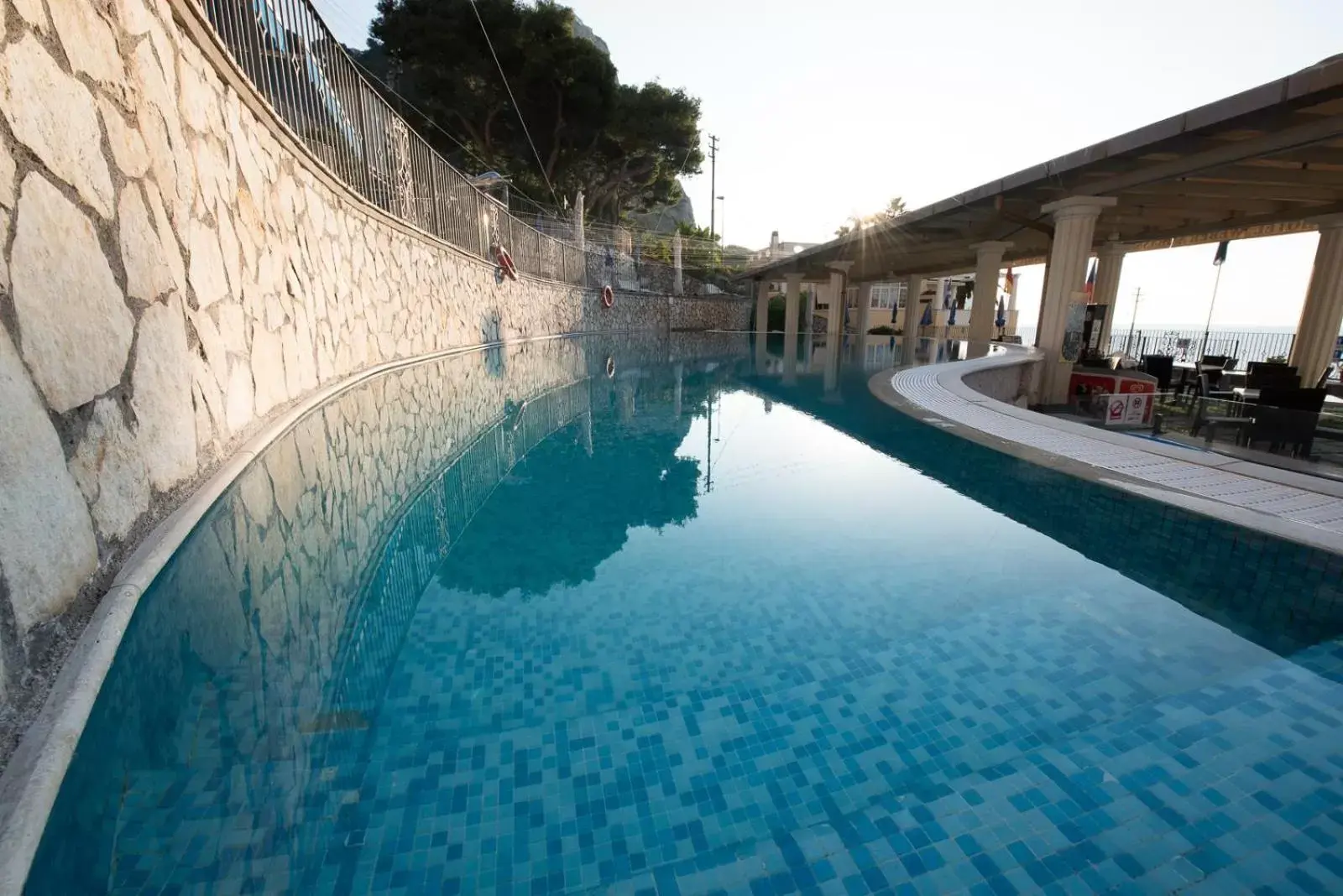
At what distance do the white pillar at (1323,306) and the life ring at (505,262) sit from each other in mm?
16913

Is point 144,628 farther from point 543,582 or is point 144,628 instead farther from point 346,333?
point 346,333

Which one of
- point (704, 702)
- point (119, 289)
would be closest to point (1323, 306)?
point (704, 702)

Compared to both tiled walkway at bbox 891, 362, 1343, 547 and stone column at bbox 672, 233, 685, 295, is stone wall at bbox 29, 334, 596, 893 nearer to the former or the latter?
tiled walkway at bbox 891, 362, 1343, 547

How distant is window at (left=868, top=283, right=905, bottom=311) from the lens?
42500mm

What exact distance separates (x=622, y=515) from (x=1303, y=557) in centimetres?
421

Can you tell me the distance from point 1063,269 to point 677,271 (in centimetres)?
2246

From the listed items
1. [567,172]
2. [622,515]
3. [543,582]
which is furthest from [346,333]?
[567,172]

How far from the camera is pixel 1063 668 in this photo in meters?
2.55

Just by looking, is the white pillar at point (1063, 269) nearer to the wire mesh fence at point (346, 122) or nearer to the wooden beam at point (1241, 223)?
the wooden beam at point (1241, 223)

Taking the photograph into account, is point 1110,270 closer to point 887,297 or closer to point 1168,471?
point 1168,471

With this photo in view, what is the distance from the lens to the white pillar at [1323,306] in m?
11.1

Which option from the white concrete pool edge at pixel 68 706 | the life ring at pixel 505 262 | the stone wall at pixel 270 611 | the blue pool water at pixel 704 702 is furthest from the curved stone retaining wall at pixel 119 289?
the life ring at pixel 505 262

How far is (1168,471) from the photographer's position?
4887 mm

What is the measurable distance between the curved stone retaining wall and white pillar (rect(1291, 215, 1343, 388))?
16945 millimetres
